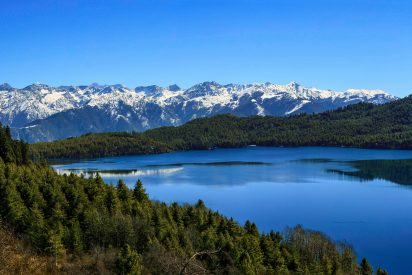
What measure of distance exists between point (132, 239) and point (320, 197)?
7505 centimetres

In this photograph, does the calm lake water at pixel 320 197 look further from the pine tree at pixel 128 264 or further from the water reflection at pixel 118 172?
the pine tree at pixel 128 264

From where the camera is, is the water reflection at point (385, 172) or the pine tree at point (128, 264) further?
the water reflection at point (385, 172)

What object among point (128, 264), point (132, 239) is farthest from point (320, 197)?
point (128, 264)

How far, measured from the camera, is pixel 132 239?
59.6 m

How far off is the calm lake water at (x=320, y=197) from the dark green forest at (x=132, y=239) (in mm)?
9630

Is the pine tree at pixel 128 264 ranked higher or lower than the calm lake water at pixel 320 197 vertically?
higher


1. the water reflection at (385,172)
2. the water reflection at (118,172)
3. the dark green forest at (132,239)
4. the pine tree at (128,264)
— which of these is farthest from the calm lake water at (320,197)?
the pine tree at (128,264)

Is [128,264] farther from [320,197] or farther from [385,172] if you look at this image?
[385,172]

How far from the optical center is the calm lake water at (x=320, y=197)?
8255 cm

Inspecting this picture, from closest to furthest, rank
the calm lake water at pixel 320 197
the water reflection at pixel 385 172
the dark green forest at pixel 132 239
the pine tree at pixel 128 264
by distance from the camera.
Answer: the pine tree at pixel 128 264 < the dark green forest at pixel 132 239 < the calm lake water at pixel 320 197 < the water reflection at pixel 385 172

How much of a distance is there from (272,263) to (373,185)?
306 feet

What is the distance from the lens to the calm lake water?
82550 mm

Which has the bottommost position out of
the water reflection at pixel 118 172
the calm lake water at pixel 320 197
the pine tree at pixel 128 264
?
the calm lake water at pixel 320 197

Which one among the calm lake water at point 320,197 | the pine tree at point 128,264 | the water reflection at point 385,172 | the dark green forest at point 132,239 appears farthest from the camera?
the water reflection at point 385,172
